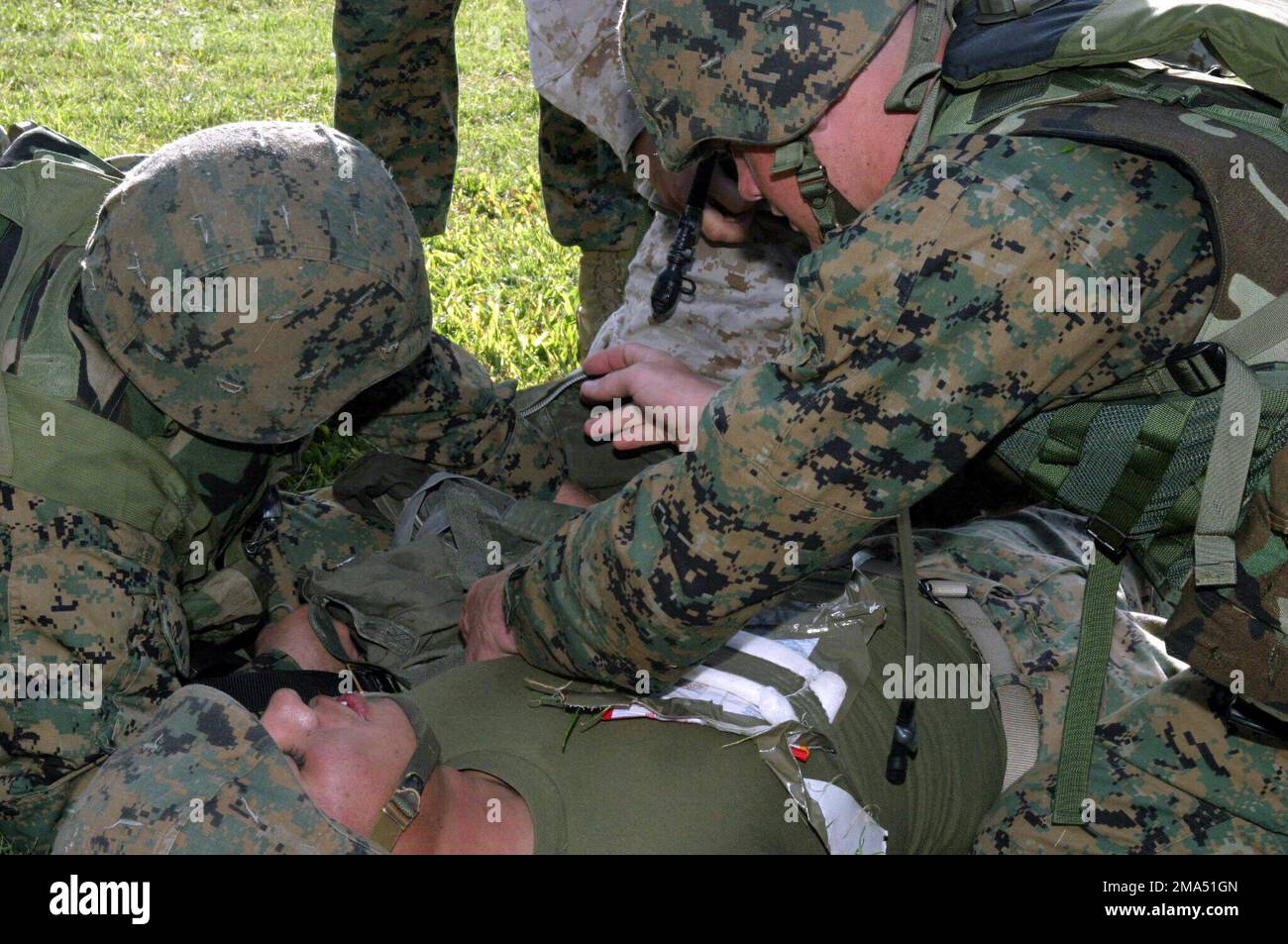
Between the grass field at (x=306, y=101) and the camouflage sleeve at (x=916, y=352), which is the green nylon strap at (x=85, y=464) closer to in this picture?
the camouflage sleeve at (x=916, y=352)

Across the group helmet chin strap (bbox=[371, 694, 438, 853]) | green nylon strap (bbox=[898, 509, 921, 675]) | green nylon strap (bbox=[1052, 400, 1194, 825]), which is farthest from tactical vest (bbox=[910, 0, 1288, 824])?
helmet chin strap (bbox=[371, 694, 438, 853])

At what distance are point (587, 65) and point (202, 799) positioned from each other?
2843 millimetres

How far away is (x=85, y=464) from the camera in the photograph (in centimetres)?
299

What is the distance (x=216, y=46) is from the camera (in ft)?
32.0

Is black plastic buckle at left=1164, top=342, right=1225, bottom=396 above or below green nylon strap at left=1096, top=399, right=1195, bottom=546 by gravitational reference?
above

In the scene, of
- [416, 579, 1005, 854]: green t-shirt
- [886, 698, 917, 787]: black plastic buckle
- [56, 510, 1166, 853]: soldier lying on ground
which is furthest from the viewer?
[886, 698, 917, 787]: black plastic buckle

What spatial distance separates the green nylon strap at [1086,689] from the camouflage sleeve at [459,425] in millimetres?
1862

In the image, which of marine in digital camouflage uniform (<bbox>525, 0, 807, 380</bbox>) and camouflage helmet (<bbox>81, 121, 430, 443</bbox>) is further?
marine in digital camouflage uniform (<bbox>525, 0, 807, 380</bbox>)

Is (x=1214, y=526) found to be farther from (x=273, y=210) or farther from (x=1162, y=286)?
(x=273, y=210)

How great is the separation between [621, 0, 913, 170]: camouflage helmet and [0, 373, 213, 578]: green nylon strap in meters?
1.43

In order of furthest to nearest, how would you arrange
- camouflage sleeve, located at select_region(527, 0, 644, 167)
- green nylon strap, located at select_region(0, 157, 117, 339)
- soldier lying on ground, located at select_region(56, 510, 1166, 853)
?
camouflage sleeve, located at select_region(527, 0, 644, 167), green nylon strap, located at select_region(0, 157, 117, 339), soldier lying on ground, located at select_region(56, 510, 1166, 853)

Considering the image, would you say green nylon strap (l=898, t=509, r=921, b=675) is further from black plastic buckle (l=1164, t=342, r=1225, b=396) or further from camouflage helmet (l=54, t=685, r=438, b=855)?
camouflage helmet (l=54, t=685, r=438, b=855)

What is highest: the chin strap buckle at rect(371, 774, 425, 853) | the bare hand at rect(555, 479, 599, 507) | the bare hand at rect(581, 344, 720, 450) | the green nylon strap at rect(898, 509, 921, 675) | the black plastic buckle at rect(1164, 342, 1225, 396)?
the black plastic buckle at rect(1164, 342, 1225, 396)

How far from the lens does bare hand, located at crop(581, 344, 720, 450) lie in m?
3.43
